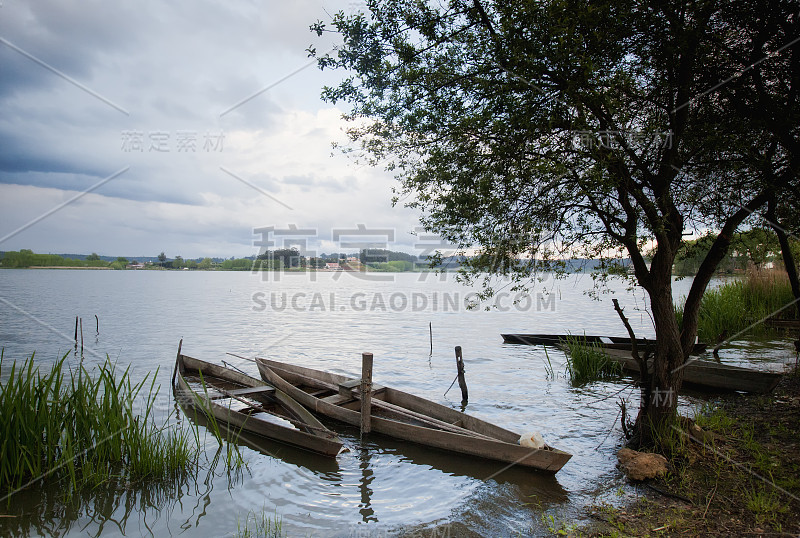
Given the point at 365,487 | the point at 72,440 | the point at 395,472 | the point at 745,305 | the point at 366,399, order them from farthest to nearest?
the point at 745,305 → the point at 366,399 → the point at 395,472 → the point at 365,487 → the point at 72,440

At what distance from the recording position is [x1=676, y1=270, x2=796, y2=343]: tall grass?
15509 millimetres

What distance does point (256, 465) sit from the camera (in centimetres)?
760

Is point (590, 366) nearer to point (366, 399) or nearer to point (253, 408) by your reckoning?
point (366, 399)

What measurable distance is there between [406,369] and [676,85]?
12.1m

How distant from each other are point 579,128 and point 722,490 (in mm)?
4350

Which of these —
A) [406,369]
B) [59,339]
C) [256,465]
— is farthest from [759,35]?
[59,339]

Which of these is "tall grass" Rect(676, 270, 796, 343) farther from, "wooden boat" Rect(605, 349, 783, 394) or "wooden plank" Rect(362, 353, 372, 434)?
"wooden plank" Rect(362, 353, 372, 434)

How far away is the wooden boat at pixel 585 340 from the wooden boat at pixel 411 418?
620 cm

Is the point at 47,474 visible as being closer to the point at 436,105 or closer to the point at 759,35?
the point at 436,105

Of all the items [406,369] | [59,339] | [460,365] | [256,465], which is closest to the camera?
[256,465]

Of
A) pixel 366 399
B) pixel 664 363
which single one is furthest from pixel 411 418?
pixel 664 363

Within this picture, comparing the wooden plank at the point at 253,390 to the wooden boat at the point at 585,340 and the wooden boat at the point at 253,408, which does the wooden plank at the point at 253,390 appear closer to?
the wooden boat at the point at 253,408

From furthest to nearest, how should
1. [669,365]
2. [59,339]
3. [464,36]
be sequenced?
[59,339] → [669,365] → [464,36]

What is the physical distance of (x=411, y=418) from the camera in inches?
341
